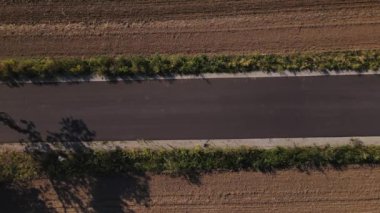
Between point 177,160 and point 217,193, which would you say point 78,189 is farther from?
point 217,193

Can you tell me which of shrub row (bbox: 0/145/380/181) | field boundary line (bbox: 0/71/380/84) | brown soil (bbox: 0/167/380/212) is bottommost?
brown soil (bbox: 0/167/380/212)

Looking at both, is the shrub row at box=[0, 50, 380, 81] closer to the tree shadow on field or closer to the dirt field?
the dirt field

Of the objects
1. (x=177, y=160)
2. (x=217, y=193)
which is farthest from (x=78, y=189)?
(x=217, y=193)

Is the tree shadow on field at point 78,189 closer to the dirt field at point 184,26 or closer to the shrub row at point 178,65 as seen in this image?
the shrub row at point 178,65

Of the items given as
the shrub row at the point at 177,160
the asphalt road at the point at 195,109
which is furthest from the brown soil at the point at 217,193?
the asphalt road at the point at 195,109

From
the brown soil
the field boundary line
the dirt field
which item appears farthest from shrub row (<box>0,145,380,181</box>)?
the dirt field

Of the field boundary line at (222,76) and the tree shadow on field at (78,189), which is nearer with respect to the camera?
the tree shadow on field at (78,189)
